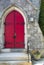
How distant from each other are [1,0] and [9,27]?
5.86 feet

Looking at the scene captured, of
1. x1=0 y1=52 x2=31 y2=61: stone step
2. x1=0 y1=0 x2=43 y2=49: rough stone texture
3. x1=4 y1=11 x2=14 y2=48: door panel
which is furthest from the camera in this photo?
x1=4 y1=11 x2=14 y2=48: door panel

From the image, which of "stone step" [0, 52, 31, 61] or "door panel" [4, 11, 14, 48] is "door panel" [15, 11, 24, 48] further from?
"stone step" [0, 52, 31, 61]

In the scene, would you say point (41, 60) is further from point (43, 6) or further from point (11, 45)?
point (43, 6)

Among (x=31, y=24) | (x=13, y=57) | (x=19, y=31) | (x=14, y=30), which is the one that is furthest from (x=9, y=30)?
(x=13, y=57)

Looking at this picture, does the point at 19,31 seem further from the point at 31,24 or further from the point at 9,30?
the point at 31,24

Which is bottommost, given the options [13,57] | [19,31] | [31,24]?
[13,57]

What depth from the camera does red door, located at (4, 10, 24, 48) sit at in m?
12.5

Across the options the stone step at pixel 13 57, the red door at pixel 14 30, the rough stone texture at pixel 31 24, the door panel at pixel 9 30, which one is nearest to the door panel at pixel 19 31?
the red door at pixel 14 30

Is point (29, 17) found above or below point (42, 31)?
above

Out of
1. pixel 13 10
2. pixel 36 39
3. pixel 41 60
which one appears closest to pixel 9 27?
pixel 13 10

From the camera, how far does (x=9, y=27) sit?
1252 centimetres

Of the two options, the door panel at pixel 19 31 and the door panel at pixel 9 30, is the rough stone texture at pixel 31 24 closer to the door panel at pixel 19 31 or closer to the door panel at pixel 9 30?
the door panel at pixel 19 31

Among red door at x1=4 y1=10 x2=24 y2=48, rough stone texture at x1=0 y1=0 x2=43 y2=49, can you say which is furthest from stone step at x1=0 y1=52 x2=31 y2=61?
rough stone texture at x1=0 y1=0 x2=43 y2=49

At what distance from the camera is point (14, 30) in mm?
12516
